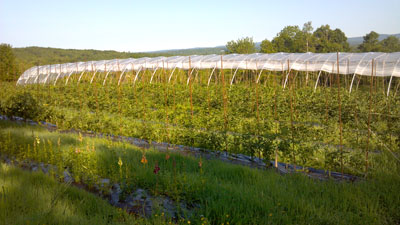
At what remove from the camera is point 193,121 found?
6.21 m

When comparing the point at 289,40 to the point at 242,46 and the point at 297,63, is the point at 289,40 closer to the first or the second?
the point at 242,46

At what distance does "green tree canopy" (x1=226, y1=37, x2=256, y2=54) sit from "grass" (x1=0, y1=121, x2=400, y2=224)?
1399 inches

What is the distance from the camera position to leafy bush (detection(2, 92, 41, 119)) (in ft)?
27.7

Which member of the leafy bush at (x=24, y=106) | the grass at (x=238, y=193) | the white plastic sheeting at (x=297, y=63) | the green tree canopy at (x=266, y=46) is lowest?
the grass at (x=238, y=193)

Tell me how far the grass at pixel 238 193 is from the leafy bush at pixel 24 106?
4508 millimetres

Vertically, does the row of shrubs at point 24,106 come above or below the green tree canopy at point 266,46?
below

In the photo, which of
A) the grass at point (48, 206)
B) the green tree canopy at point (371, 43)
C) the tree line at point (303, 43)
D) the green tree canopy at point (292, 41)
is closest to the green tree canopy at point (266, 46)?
the tree line at point (303, 43)

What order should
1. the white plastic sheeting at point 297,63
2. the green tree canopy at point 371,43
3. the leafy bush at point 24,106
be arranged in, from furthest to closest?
1. the green tree canopy at point 371,43
2. the white plastic sheeting at point 297,63
3. the leafy bush at point 24,106

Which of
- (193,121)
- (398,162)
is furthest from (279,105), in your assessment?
(398,162)

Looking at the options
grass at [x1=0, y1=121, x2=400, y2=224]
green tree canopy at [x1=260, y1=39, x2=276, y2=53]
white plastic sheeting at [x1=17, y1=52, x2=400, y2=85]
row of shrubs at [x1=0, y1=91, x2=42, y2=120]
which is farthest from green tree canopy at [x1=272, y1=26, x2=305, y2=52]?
grass at [x1=0, y1=121, x2=400, y2=224]

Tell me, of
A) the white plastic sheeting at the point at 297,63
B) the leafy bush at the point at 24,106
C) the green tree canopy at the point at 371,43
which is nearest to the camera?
the leafy bush at the point at 24,106

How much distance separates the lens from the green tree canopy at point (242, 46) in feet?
127

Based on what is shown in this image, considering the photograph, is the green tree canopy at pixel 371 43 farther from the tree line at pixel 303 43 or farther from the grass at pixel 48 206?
the grass at pixel 48 206

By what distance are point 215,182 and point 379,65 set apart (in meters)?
11.2
